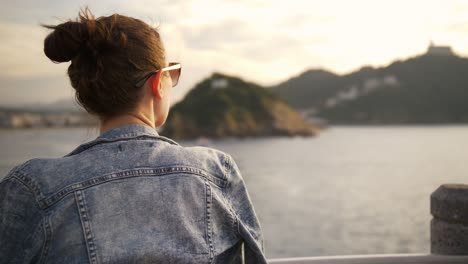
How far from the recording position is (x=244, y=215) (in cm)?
138

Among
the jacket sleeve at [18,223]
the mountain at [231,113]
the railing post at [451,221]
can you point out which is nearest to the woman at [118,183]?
the jacket sleeve at [18,223]

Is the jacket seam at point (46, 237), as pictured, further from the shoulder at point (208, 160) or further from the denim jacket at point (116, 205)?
the shoulder at point (208, 160)

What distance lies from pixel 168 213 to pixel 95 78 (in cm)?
38

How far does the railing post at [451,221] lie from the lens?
3.01 m

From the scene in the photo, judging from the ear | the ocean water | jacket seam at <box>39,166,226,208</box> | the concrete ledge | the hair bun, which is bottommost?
the ocean water

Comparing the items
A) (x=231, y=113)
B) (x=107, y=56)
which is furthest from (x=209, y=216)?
(x=231, y=113)

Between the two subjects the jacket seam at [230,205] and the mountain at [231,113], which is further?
the mountain at [231,113]

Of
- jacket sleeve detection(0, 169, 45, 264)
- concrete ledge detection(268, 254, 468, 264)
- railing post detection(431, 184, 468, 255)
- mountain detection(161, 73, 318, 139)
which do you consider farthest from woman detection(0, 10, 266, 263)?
mountain detection(161, 73, 318, 139)

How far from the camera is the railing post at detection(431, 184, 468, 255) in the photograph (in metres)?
3.01

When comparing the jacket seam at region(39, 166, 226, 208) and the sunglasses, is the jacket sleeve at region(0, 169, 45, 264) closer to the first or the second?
the jacket seam at region(39, 166, 226, 208)

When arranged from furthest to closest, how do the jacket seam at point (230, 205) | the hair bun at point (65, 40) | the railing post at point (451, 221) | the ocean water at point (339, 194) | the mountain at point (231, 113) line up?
the mountain at point (231, 113) < the ocean water at point (339, 194) < the railing post at point (451, 221) < the jacket seam at point (230, 205) < the hair bun at point (65, 40)

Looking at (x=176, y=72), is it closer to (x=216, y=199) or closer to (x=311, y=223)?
(x=216, y=199)

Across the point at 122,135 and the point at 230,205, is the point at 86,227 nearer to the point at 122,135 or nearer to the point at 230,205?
the point at 122,135

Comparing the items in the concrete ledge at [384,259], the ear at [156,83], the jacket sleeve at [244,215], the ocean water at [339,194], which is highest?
the ear at [156,83]
